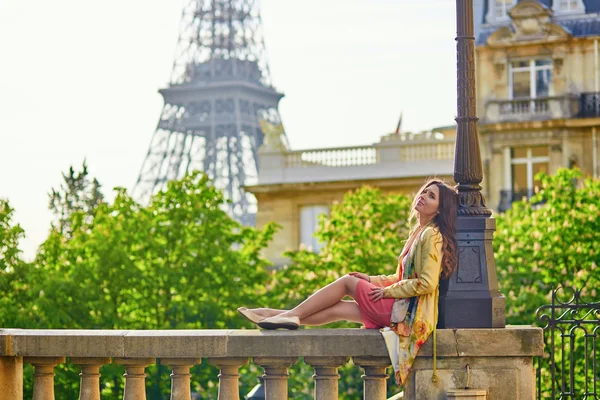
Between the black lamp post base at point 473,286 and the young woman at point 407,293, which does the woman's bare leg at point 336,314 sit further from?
the black lamp post base at point 473,286

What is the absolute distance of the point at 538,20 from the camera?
168ft

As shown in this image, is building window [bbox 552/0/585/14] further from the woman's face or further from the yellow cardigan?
the yellow cardigan

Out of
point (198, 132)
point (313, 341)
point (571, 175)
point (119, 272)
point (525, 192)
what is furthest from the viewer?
point (198, 132)

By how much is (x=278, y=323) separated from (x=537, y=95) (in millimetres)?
42088

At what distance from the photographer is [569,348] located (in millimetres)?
19141

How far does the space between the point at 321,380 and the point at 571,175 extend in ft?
94.5

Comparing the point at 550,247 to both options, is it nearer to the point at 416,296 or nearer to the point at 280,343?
the point at 416,296

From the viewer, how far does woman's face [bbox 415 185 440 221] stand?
447 inches

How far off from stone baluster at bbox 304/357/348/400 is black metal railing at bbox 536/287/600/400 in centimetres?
235

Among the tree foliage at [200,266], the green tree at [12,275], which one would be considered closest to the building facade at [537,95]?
the tree foliage at [200,266]

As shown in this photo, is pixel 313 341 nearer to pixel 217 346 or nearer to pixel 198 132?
pixel 217 346

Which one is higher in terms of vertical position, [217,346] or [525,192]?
[525,192]

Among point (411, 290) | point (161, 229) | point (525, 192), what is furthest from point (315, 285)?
point (411, 290)

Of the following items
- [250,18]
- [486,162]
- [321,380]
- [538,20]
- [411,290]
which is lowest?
[321,380]
